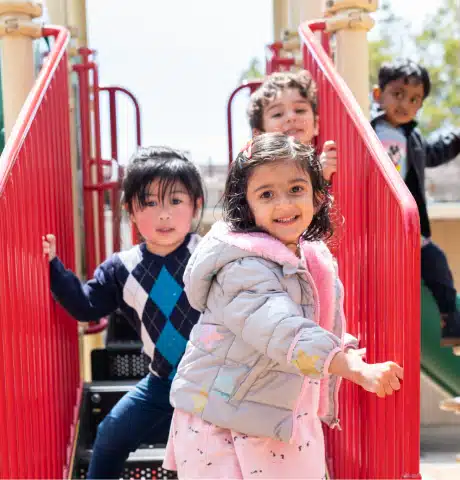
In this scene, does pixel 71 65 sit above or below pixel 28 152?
above

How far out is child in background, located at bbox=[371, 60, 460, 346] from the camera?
12.9 feet

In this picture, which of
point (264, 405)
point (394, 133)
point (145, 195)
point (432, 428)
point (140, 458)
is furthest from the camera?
point (432, 428)

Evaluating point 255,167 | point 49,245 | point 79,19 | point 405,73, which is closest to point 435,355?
point 405,73

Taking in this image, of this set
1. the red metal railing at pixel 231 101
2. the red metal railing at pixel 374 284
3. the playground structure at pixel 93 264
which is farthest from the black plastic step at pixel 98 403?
the red metal railing at pixel 231 101

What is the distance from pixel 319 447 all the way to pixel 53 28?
206cm

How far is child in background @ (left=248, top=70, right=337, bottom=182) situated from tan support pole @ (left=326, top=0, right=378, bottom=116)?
18cm

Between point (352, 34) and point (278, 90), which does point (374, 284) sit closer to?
point (278, 90)

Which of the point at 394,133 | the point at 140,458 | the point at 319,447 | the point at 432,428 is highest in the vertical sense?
the point at 394,133

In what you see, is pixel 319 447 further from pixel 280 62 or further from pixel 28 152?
pixel 280 62

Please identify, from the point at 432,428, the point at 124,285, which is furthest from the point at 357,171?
the point at 432,428

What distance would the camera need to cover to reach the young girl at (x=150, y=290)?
2828 millimetres

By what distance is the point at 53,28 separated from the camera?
130 inches

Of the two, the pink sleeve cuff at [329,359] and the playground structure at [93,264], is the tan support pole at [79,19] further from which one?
the pink sleeve cuff at [329,359]

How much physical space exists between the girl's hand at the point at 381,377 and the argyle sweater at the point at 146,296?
0.99 metres
